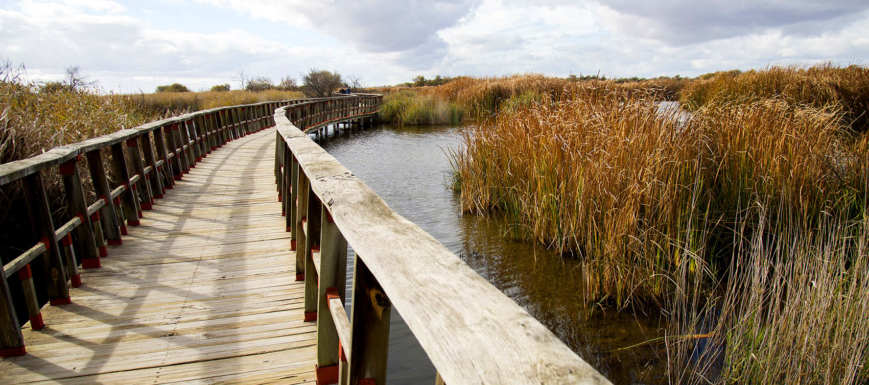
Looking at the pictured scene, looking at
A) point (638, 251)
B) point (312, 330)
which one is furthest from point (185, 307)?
point (638, 251)

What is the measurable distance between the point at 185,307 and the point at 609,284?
130 inches

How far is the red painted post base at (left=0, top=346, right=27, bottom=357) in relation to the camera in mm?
2573

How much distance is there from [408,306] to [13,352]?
263 cm

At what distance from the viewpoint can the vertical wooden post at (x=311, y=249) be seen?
278 centimetres

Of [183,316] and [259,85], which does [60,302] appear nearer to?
[183,316]

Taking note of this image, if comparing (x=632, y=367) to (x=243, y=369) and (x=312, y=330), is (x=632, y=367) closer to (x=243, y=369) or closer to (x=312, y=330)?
(x=312, y=330)

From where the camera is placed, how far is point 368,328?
1.65 m

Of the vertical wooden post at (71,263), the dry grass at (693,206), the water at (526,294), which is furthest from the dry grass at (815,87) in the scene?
the vertical wooden post at (71,263)

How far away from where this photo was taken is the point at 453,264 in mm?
1164

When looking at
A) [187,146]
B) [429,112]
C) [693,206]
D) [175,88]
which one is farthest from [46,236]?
[175,88]

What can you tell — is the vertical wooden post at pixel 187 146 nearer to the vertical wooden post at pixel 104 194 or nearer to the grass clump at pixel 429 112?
the vertical wooden post at pixel 104 194

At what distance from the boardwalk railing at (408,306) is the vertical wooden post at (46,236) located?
155 cm

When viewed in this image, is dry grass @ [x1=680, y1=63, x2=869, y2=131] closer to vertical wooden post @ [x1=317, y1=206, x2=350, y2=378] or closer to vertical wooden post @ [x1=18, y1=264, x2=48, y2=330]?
vertical wooden post @ [x1=317, y1=206, x2=350, y2=378]

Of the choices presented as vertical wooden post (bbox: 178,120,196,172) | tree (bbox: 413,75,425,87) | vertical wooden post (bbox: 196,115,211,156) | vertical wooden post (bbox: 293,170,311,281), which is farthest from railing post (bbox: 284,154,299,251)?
tree (bbox: 413,75,425,87)
